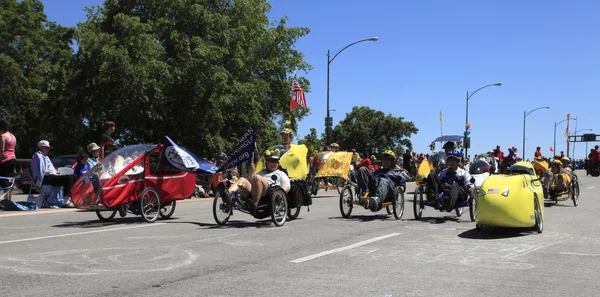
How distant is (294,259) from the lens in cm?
757

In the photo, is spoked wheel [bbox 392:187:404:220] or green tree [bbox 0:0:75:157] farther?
green tree [bbox 0:0:75:157]

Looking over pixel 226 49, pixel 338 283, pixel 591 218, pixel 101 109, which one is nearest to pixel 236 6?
pixel 226 49

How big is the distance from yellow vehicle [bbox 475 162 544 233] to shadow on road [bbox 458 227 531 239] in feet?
0.55

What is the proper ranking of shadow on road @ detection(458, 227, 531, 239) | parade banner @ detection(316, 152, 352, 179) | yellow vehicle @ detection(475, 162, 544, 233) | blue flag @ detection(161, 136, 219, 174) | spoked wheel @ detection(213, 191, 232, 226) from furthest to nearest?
1. parade banner @ detection(316, 152, 352, 179)
2. blue flag @ detection(161, 136, 219, 174)
3. spoked wheel @ detection(213, 191, 232, 226)
4. shadow on road @ detection(458, 227, 531, 239)
5. yellow vehicle @ detection(475, 162, 544, 233)

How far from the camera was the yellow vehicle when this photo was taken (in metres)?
9.78

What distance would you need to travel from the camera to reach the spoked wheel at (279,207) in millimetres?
11188

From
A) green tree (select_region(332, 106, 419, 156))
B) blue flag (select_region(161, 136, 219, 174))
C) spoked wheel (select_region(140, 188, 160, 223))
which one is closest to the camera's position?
spoked wheel (select_region(140, 188, 160, 223))

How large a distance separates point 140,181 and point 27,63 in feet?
107

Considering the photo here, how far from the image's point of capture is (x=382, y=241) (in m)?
9.35

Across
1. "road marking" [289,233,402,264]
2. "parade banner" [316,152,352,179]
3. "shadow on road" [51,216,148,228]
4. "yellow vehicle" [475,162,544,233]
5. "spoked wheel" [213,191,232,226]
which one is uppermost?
"parade banner" [316,152,352,179]

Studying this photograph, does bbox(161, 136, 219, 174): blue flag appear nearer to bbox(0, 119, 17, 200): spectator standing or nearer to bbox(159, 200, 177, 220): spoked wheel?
bbox(159, 200, 177, 220): spoked wheel

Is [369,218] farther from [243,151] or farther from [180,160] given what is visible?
[180,160]

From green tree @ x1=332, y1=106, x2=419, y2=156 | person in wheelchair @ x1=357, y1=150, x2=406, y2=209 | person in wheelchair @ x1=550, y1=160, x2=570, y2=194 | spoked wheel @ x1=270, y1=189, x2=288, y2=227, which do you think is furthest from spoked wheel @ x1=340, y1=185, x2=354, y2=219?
green tree @ x1=332, y1=106, x2=419, y2=156

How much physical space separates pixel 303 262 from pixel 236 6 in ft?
104
